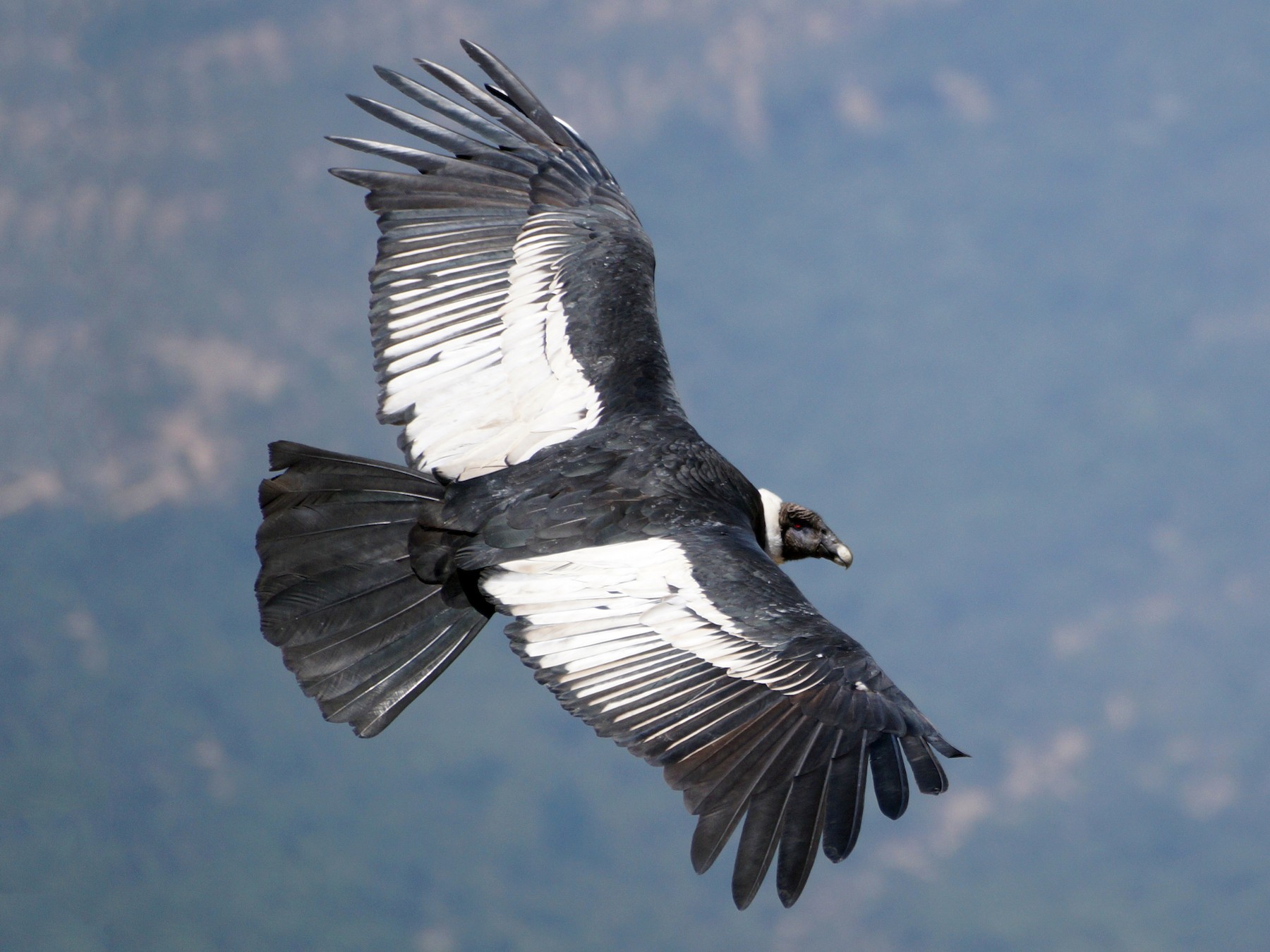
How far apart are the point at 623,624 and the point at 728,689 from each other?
13.8 inches

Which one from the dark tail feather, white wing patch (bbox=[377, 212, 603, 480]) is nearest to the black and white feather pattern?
white wing patch (bbox=[377, 212, 603, 480])

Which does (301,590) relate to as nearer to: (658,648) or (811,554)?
(658,648)

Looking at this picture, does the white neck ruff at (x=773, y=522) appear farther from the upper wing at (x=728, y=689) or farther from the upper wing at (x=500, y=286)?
the upper wing at (x=728, y=689)

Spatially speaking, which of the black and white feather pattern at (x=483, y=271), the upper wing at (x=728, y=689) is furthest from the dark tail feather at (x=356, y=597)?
the upper wing at (x=728, y=689)

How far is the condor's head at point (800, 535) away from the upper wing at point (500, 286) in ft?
2.83

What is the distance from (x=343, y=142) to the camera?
5.77 m

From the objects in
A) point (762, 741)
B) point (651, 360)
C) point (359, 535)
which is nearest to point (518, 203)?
point (651, 360)

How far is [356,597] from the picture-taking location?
482 centimetres

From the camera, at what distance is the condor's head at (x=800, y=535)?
5949mm

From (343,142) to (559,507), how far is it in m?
2.02

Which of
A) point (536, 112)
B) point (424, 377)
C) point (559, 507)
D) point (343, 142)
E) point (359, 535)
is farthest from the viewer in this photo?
point (536, 112)

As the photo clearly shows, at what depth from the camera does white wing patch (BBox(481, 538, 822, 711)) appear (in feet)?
13.4

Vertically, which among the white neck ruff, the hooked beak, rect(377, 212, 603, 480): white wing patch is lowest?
the hooked beak

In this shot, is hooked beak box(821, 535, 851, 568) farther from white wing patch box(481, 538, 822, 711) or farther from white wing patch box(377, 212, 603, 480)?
white wing patch box(481, 538, 822, 711)
